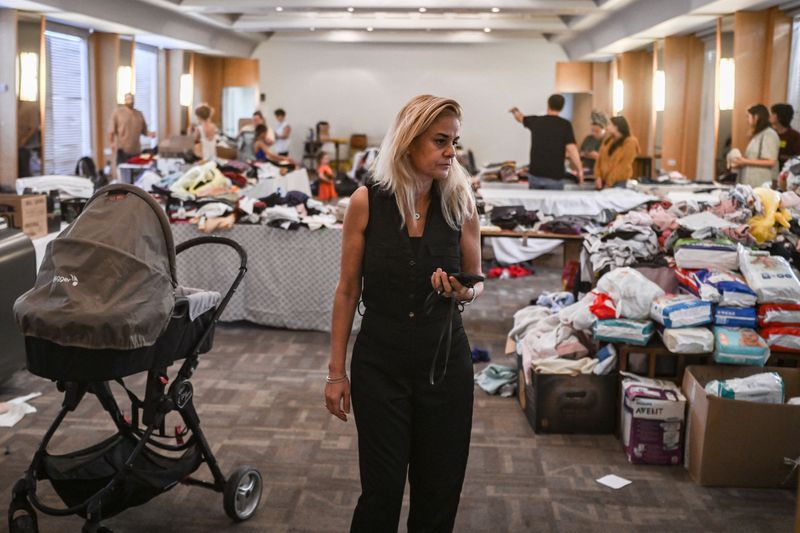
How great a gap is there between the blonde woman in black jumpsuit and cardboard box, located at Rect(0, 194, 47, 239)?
617 centimetres

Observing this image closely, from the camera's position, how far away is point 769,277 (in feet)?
15.1

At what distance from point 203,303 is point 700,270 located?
110 inches

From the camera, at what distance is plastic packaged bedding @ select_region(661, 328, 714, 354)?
14.5ft

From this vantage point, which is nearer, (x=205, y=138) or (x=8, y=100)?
(x=8, y=100)

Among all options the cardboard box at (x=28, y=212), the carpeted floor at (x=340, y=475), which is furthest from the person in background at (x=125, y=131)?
the carpeted floor at (x=340, y=475)

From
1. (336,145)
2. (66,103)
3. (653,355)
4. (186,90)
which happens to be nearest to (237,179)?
(653,355)

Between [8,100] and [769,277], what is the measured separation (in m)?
9.62

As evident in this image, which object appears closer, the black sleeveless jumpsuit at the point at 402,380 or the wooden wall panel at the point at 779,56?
the black sleeveless jumpsuit at the point at 402,380

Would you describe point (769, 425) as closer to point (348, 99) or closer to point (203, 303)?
point (203, 303)

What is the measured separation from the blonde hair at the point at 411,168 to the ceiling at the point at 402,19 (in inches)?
313

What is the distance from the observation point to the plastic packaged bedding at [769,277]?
450cm

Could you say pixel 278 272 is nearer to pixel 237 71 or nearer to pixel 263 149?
pixel 263 149

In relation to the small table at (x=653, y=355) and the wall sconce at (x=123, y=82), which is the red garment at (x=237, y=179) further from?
the wall sconce at (x=123, y=82)

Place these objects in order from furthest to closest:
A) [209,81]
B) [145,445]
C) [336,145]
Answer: [209,81] < [336,145] < [145,445]
